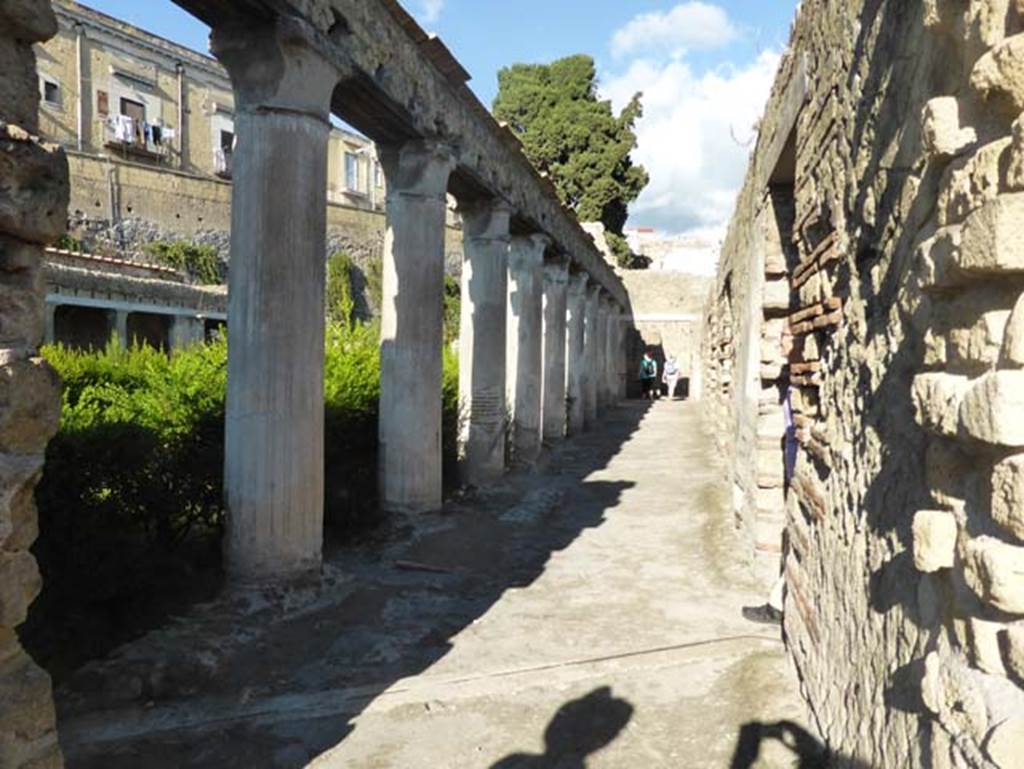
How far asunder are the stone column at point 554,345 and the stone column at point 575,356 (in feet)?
5.36

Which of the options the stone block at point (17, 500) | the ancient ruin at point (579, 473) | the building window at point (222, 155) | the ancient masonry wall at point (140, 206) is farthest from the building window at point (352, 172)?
the stone block at point (17, 500)

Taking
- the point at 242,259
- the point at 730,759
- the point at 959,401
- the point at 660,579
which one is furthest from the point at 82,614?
the point at 959,401

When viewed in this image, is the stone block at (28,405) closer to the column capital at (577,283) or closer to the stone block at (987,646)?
the stone block at (987,646)

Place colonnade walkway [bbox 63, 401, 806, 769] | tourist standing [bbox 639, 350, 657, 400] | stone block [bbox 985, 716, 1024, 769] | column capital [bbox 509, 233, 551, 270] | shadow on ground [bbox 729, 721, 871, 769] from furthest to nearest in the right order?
tourist standing [bbox 639, 350, 657, 400] → column capital [bbox 509, 233, 551, 270] → colonnade walkway [bbox 63, 401, 806, 769] → shadow on ground [bbox 729, 721, 871, 769] → stone block [bbox 985, 716, 1024, 769]

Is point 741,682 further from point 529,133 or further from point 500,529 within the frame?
point 529,133

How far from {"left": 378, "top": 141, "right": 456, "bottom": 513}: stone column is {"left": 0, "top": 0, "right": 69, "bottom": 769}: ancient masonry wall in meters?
5.12

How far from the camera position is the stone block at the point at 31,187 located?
1.80 meters

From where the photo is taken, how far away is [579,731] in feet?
11.3

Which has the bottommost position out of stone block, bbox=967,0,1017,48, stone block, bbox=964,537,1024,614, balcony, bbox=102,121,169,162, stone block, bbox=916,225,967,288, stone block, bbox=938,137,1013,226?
stone block, bbox=964,537,1024,614

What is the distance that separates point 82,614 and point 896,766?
12.5ft

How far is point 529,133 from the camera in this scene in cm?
3228

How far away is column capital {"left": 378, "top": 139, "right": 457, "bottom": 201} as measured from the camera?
700cm

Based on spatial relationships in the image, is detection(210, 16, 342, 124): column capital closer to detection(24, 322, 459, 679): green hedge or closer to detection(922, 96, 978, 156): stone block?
detection(24, 322, 459, 679): green hedge

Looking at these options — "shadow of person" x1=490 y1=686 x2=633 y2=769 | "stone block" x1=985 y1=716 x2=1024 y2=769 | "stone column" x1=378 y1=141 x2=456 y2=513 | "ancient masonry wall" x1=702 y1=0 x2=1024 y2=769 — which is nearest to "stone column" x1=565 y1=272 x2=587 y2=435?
"stone column" x1=378 y1=141 x2=456 y2=513
